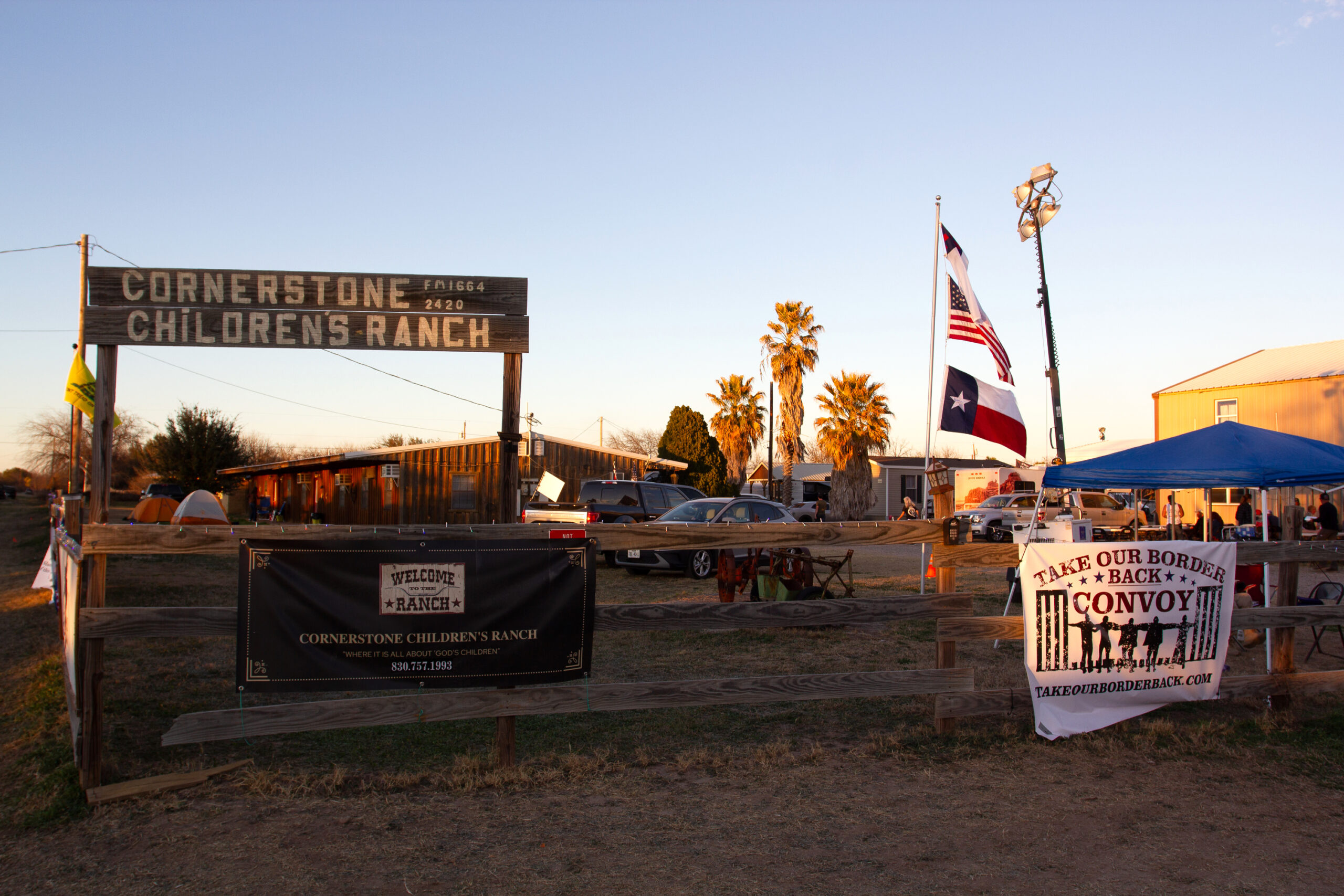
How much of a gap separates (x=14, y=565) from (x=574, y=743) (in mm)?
18372

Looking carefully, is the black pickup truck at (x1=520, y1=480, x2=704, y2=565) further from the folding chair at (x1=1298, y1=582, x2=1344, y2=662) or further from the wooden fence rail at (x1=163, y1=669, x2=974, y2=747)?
the wooden fence rail at (x1=163, y1=669, x2=974, y2=747)

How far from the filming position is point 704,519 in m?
14.8

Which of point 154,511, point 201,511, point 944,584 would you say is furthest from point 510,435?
point 154,511

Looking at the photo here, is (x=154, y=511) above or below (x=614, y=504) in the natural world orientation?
below

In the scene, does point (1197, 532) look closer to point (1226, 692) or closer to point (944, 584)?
point (1226, 692)

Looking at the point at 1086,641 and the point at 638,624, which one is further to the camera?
the point at 1086,641

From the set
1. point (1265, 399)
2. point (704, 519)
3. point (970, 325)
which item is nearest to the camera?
point (970, 325)

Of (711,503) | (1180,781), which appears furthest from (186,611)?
(711,503)

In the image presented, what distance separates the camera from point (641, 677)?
745 cm

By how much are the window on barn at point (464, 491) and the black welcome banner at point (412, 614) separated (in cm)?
2967

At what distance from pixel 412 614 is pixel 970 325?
795cm

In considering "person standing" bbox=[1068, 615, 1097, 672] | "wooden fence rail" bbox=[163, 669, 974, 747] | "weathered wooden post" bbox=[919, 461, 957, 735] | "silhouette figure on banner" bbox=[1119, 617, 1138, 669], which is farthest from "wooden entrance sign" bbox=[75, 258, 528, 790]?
"silhouette figure on banner" bbox=[1119, 617, 1138, 669]

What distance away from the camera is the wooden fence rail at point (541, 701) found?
4340 millimetres

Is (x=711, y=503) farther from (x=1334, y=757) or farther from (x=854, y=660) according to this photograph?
(x=1334, y=757)
